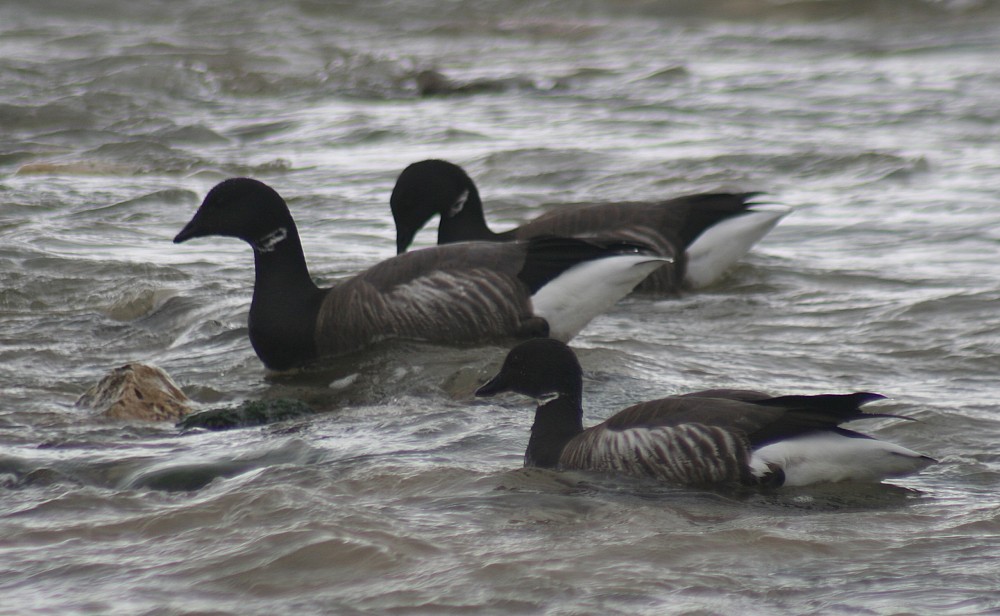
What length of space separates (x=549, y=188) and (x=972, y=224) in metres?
3.69

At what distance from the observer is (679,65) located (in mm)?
19719

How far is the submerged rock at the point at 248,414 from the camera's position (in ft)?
21.3

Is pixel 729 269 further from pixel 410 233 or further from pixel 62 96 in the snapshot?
pixel 62 96

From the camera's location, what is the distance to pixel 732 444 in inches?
222

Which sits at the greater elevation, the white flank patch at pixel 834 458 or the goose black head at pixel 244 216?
the goose black head at pixel 244 216

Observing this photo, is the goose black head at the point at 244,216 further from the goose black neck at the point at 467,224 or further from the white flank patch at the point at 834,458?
the white flank patch at the point at 834,458

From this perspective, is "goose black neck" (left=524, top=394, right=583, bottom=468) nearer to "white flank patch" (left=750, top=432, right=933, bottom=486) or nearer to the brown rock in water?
"white flank patch" (left=750, top=432, right=933, bottom=486)

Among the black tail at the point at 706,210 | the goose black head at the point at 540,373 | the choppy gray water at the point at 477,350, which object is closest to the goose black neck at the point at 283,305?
the choppy gray water at the point at 477,350

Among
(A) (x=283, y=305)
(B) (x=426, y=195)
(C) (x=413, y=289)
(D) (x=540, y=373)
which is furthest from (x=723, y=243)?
(D) (x=540, y=373)

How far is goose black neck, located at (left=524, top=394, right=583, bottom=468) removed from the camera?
586cm

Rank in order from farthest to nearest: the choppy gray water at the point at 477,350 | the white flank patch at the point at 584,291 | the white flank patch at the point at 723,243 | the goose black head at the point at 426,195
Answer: the white flank patch at the point at 723,243
the goose black head at the point at 426,195
the white flank patch at the point at 584,291
the choppy gray water at the point at 477,350

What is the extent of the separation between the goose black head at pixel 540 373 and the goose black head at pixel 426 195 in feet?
11.1

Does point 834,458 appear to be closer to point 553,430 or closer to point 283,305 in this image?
point 553,430

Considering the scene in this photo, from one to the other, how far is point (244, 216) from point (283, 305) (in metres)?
0.54
